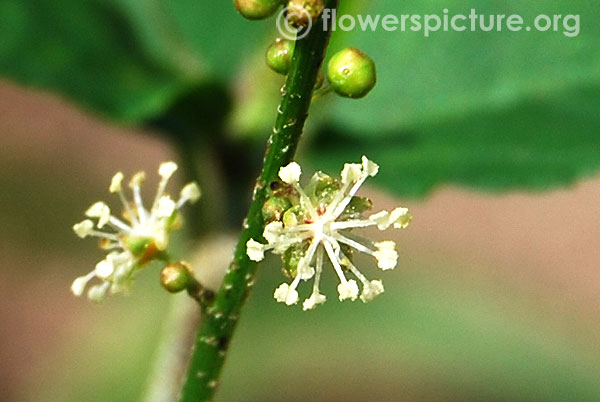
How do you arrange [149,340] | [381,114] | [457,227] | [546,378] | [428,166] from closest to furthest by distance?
[428,166]
[381,114]
[149,340]
[546,378]
[457,227]

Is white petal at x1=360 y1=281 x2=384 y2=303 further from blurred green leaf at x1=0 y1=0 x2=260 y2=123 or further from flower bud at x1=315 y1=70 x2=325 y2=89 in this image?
blurred green leaf at x1=0 y1=0 x2=260 y2=123

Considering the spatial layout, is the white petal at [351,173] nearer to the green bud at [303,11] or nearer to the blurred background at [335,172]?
the green bud at [303,11]

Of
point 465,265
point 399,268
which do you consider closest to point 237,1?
point 399,268

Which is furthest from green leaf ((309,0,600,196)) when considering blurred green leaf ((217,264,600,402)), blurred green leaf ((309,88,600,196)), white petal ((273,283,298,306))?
blurred green leaf ((217,264,600,402))

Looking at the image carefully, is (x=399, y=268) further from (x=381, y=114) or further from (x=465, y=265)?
(x=381, y=114)

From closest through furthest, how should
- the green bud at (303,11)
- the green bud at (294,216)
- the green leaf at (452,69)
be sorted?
the green bud at (303,11) < the green bud at (294,216) < the green leaf at (452,69)

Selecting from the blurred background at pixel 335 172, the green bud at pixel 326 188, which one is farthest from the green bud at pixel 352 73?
the blurred background at pixel 335 172

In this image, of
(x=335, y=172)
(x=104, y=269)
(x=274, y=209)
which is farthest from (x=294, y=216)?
(x=335, y=172)
